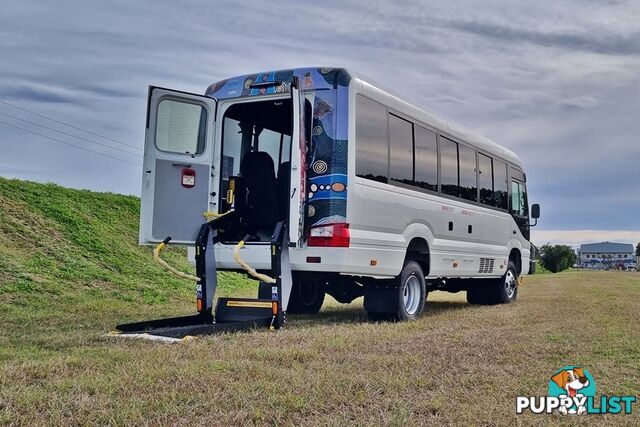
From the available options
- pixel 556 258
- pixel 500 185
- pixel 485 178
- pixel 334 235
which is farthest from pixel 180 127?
pixel 556 258

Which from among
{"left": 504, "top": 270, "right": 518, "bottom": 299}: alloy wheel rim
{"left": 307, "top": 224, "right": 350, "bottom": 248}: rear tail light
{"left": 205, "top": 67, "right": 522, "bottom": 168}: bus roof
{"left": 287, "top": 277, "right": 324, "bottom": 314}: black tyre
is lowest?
{"left": 287, "top": 277, "right": 324, "bottom": 314}: black tyre

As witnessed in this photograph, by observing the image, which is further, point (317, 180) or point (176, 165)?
point (176, 165)

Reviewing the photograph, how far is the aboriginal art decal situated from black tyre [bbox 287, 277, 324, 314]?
2849 mm

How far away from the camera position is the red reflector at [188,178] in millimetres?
8500

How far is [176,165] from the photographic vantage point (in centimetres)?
844

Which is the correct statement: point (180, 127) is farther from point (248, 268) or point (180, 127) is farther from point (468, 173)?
point (468, 173)

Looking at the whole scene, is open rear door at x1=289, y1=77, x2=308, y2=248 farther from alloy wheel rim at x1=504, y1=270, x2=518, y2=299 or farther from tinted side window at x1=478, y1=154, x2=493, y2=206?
alloy wheel rim at x1=504, y1=270, x2=518, y2=299

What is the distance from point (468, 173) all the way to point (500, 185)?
2.04m

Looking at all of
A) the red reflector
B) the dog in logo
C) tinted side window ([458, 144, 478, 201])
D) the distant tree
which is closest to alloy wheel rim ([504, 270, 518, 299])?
tinted side window ([458, 144, 478, 201])

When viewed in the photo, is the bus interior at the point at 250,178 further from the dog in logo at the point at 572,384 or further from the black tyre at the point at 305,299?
the dog in logo at the point at 572,384

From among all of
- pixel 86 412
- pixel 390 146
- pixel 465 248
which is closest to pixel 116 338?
pixel 86 412

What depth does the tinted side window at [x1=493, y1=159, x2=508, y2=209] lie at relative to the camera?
13.2 meters

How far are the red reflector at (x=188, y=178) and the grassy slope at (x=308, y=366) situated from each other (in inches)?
80.3

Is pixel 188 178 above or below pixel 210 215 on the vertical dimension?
above
